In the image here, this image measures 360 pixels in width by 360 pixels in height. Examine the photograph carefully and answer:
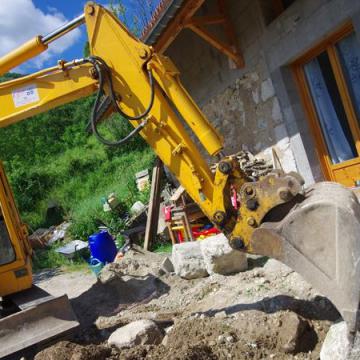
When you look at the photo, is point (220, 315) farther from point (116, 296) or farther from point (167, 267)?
point (116, 296)

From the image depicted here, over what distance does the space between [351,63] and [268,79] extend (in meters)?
1.34

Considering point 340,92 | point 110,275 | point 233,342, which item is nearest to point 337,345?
point 233,342

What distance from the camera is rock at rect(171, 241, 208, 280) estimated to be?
5570 mm

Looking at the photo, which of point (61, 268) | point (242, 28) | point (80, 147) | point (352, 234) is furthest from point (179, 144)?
point (80, 147)

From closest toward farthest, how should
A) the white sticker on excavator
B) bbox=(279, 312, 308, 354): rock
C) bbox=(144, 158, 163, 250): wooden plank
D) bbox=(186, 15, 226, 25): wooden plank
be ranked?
1. bbox=(279, 312, 308, 354): rock
2. the white sticker on excavator
3. bbox=(186, 15, 226, 25): wooden plank
4. bbox=(144, 158, 163, 250): wooden plank

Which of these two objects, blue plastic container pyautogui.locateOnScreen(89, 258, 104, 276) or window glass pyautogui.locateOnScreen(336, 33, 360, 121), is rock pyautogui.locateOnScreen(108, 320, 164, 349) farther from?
blue plastic container pyautogui.locateOnScreen(89, 258, 104, 276)

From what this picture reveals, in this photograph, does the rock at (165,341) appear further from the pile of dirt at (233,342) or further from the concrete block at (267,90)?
the concrete block at (267,90)

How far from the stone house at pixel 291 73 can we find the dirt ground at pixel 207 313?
1847 mm

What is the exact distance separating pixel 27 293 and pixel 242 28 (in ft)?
16.1

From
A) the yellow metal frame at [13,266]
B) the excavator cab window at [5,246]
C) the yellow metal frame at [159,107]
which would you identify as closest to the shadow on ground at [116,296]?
the yellow metal frame at [13,266]

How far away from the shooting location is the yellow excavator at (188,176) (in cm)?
278

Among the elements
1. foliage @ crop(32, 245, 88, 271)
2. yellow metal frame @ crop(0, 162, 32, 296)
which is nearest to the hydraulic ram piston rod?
yellow metal frame @ crop(0, 162, 32, 296)

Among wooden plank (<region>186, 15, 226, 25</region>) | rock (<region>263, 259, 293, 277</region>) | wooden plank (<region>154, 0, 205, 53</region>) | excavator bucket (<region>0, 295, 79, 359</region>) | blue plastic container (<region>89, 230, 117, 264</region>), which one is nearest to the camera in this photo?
excavator bucket (<region>0, 295, 79, 359</region>)

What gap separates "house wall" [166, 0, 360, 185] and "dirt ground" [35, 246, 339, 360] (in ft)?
6.45
